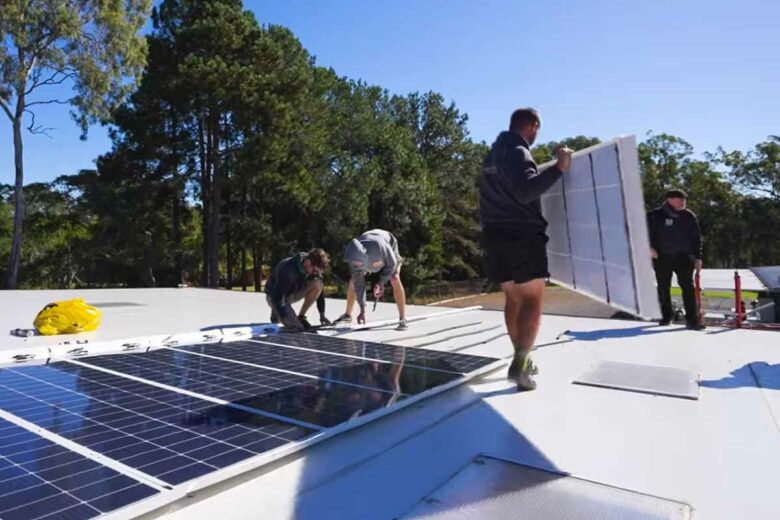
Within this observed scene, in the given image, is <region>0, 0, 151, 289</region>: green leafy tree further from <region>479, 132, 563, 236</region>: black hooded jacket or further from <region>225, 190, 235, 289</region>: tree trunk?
<region>479, 132, 563, 236</region>: black hooded jacket

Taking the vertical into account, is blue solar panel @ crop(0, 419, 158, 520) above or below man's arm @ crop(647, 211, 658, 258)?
below

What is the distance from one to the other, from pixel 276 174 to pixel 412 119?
51.4 ft

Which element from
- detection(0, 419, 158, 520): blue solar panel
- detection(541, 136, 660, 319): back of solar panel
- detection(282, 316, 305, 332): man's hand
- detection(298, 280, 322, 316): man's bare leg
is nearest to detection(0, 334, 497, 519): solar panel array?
detection(0, 419, 158, 520): blue solar panel

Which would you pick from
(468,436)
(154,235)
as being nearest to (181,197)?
(154,235)

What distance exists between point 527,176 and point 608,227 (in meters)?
0.71

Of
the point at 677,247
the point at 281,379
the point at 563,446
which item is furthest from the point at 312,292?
the point at 677,247

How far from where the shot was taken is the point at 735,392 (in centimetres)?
346

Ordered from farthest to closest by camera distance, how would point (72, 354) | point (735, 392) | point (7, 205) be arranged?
point (7, 205), point (72, 354), point (735, 392)

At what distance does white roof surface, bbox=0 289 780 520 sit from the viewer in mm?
2014

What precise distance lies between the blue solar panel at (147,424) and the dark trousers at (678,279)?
5.30 m

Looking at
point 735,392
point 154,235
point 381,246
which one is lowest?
point 735,392

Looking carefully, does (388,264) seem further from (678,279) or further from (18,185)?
→ (18,185)

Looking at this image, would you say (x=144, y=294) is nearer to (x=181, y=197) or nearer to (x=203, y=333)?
(x=203, y=333)

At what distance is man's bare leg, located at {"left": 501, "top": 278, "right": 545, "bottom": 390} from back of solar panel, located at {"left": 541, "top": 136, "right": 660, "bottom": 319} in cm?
56
